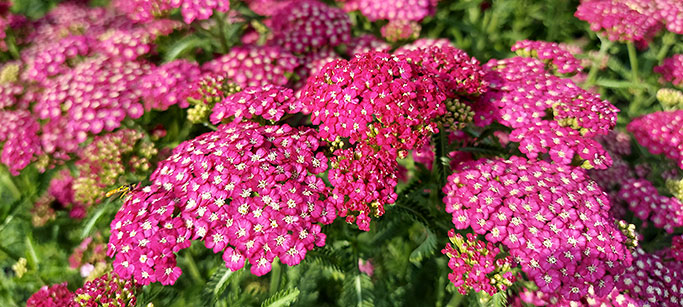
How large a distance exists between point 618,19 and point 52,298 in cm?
476

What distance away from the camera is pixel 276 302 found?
222cm

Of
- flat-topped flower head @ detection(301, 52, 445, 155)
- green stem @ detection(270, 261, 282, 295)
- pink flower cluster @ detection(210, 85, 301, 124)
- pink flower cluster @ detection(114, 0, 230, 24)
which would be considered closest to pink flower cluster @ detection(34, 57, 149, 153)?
pink flower cluster @ detection(114, 0, 230, 24)

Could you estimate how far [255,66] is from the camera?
3361 mm

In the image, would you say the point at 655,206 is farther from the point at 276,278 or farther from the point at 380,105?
the point at 276,278

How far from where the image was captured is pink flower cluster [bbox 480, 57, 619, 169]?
2.41m

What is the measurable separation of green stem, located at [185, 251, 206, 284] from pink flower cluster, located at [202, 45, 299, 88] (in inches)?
56.1

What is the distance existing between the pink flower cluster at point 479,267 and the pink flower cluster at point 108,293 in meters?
1.86

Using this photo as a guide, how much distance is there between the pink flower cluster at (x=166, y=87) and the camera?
3.06 meters

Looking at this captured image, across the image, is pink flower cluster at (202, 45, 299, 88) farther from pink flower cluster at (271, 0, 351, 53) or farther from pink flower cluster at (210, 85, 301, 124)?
pink flower cluster at (210, 85, 301, 124)

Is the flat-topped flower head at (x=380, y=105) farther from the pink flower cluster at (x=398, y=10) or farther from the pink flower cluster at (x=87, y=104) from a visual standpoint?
the pink flower cluster at (x=398, y=10)

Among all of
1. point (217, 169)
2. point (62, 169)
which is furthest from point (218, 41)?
point (217, 169)

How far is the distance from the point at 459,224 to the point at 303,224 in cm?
90

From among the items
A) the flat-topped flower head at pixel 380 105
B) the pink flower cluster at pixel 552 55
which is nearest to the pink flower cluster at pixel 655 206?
the pink flower cluster at pixel 552 55

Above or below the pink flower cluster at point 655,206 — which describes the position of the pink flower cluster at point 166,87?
above
